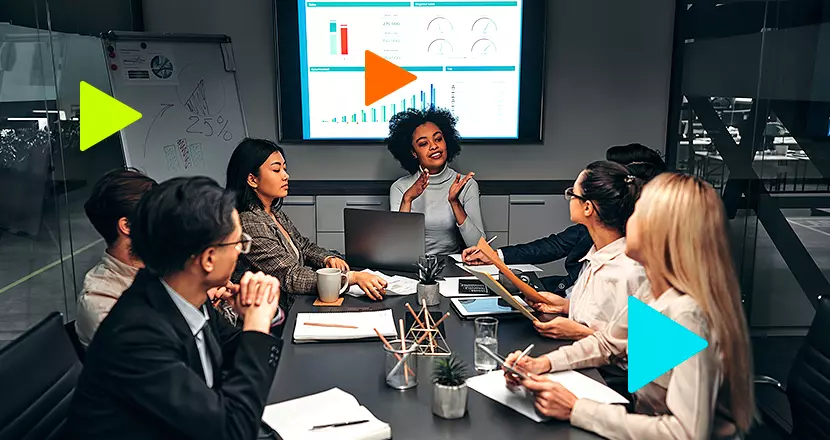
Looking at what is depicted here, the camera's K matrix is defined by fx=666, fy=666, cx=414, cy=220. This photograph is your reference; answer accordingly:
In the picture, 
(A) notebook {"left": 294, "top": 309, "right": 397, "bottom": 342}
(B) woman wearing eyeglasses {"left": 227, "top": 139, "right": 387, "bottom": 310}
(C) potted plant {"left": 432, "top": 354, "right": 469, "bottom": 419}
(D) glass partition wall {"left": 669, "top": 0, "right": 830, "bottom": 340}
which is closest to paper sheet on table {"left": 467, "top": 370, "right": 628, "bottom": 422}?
(C) potted plant {"left": 432, "top": 354, "right": 469, "bottom": 419}

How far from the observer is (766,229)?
336cm

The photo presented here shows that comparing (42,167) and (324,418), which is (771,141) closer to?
(324,418)

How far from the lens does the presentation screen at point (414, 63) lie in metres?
4.29

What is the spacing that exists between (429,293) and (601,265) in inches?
23.2

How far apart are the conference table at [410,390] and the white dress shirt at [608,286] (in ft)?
0.49

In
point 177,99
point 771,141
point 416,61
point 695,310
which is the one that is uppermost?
point 416,61

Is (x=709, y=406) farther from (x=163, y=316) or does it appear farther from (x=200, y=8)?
(x=200, y=8)

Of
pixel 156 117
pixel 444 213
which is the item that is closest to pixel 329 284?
pixel 444 213

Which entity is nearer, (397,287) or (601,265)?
(601,265)

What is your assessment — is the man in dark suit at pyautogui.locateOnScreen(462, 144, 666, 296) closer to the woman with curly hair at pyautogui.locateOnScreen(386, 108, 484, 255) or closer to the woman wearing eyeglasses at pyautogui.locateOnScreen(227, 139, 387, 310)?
the woman with curly hair at pyautogui.locateOnScreen(386, 108, 484, 255)

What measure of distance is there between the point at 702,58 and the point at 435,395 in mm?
3445

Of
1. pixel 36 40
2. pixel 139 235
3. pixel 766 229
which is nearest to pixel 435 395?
pixel 139 235

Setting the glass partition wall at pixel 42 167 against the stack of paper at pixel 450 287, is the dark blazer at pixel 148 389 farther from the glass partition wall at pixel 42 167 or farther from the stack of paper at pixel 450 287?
the glass partition wall at pixel 42 167

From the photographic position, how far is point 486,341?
1826 mm
